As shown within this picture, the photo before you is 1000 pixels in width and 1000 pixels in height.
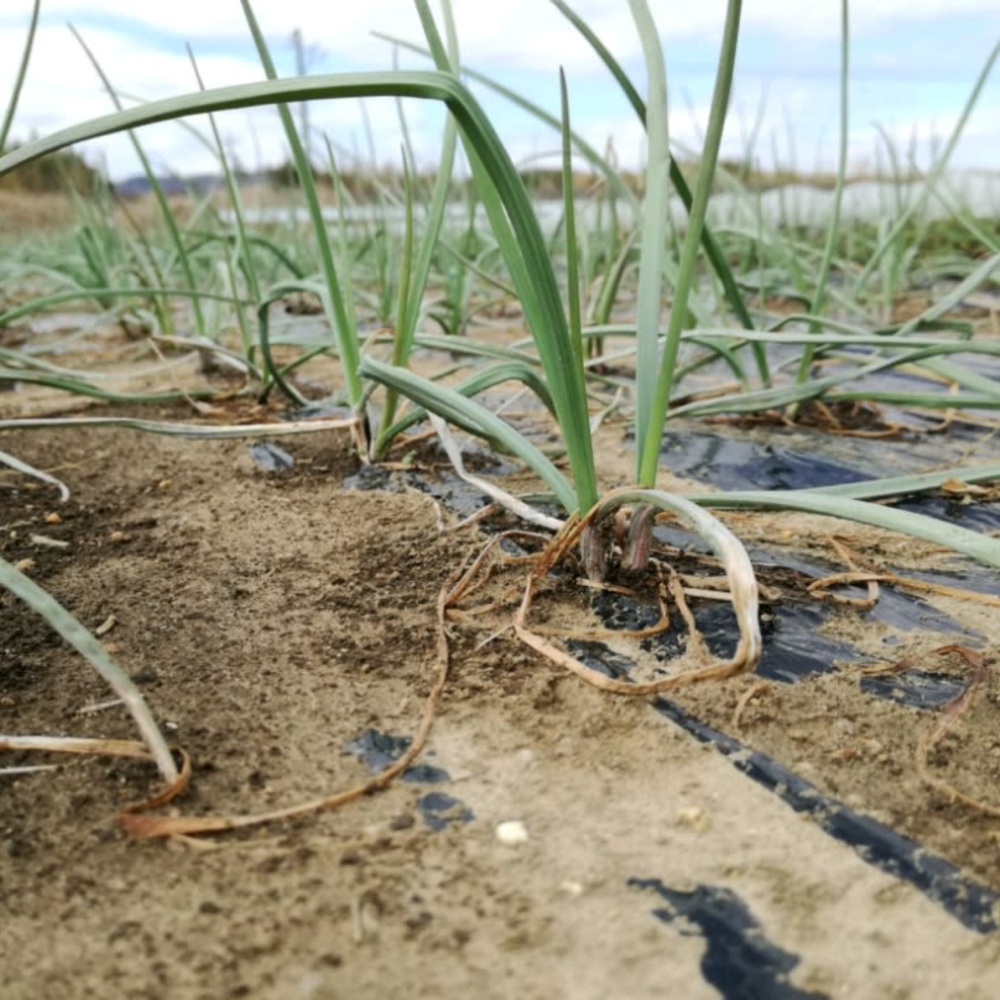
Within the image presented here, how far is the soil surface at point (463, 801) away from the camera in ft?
1.43

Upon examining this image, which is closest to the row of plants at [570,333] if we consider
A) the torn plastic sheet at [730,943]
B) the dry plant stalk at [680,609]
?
the dry plant stalk at [680,609]

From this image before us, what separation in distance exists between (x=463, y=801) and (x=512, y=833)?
0.12ft

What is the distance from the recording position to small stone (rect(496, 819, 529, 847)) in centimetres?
51

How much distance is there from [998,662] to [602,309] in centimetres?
104

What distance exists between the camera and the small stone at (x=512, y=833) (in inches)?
20.0

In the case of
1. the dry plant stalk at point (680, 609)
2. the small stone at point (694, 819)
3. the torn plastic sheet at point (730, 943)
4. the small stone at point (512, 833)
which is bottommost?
the torn plastic sheet at point (730, 943)

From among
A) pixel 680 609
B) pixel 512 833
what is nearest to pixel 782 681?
pixel 680 609

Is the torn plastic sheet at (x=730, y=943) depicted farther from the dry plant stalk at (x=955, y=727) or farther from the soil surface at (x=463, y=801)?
the dry plant stalk at (x=955, y=727)

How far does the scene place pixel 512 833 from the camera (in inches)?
20.2

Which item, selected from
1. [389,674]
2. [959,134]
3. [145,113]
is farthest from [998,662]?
[959,134]

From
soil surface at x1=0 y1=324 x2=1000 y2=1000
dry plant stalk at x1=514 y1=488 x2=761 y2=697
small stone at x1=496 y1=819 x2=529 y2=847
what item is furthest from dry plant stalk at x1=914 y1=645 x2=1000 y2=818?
small stone at x1=496 y1=819 x2=529 y2=847

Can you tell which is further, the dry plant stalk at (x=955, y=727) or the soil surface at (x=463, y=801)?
the dry plant stalk at (x=955, y=727)

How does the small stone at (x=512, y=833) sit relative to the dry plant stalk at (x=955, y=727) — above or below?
above

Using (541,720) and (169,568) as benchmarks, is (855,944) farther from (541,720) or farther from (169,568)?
(169,568)
